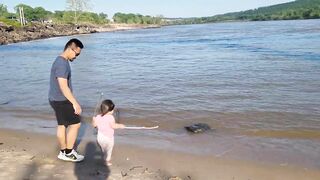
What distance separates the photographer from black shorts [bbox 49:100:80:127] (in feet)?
20.8

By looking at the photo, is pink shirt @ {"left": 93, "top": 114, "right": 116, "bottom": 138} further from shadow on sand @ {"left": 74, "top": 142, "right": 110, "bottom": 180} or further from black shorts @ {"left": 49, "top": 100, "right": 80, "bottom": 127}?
shadow on sand @ {"left": 74, "top": 142, "right": 110, "bottom": 180}

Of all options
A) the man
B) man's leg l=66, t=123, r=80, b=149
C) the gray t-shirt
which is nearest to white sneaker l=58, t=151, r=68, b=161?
the man

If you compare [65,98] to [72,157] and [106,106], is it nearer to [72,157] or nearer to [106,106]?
[106,106]

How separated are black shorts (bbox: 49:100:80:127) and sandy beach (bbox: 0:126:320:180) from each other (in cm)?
68

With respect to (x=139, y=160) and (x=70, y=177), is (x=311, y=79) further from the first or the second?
(x=70, y=177)

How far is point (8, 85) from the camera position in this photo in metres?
16.5

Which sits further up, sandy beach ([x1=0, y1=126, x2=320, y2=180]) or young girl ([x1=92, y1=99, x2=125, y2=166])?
young girl ([x1=92, y1=99, x2=125, y2=166])

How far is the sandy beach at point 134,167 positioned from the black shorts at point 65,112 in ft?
2.23

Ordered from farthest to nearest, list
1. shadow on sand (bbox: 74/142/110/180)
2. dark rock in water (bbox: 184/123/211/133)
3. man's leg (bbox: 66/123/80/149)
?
1. dark rock in water (bbox: 184/123/211/133)
2. man's leg (bbox: 66/123/80/149)
3. shadow on sand (bbox: 74/142/110/180)

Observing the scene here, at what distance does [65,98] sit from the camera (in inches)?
249

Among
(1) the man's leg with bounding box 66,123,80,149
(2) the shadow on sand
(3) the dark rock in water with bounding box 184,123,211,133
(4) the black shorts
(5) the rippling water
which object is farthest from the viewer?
(3) the dark rock in water with bounding box 184,123,211,133

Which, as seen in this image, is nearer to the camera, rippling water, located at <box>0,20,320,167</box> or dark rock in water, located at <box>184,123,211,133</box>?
rippling water, located at <box>0,20,320,167</box>

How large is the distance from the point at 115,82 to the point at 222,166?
10411mm

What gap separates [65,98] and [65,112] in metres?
0.23
